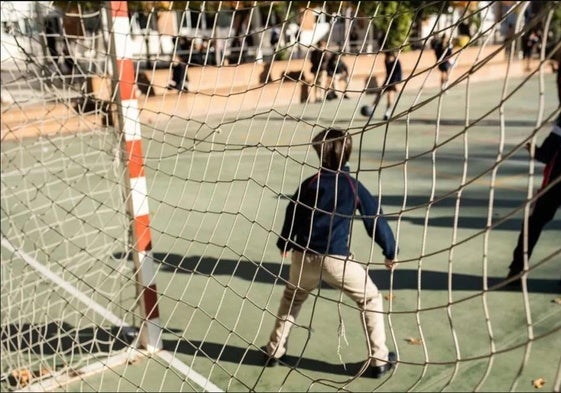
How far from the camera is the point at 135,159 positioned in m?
4.25

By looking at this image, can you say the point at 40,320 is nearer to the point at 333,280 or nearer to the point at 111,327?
the point at 111,327

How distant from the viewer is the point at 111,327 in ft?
15.9

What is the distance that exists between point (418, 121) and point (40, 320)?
10.3 meters

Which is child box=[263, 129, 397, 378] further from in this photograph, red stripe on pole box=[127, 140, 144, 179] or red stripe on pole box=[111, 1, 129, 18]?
red stripe on pole box=[111, 1, 129, 18]

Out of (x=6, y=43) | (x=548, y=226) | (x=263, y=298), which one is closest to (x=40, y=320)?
(x=263, y=298)

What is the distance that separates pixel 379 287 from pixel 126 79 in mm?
2601

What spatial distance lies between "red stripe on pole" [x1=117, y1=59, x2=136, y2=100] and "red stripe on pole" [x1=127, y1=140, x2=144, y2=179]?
1.02 ft

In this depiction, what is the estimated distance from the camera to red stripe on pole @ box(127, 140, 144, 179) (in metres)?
4.24

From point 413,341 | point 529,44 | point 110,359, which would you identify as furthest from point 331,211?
point 529,44

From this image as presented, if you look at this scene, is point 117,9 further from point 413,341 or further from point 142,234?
point 413,341

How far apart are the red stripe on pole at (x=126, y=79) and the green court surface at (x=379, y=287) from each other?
0.32 metres

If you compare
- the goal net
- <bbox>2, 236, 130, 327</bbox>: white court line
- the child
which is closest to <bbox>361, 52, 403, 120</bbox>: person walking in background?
the goal net

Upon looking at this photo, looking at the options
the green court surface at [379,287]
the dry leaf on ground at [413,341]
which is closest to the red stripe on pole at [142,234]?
the green court surface at [379,287]

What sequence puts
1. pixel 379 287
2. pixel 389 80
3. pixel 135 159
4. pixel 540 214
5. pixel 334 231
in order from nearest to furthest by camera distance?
pixel 389 80
pixel 334 231
pixel 135 159
pixel 540 214
pixel 379 287
